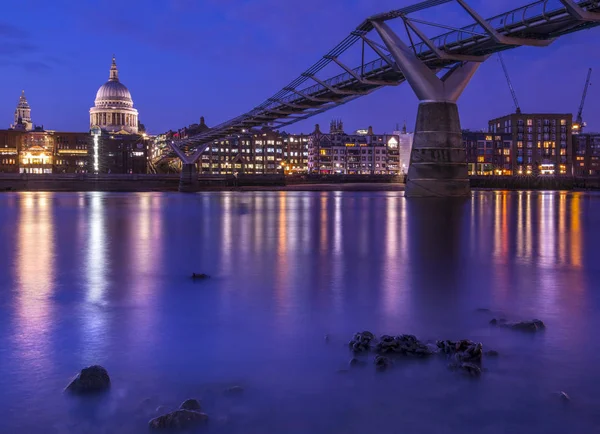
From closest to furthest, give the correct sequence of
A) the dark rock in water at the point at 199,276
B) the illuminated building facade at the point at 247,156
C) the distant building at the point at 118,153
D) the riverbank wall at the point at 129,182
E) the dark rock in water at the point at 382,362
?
the dark rock in water at the point at 382,362, the dark rock in water at the point at 199,276, the riverbank wall at the point at 129,182, the distant building at the point at 118,153, the illuminated building facade at the point at 247,156

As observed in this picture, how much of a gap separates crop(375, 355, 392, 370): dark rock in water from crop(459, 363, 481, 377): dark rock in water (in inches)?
26.6

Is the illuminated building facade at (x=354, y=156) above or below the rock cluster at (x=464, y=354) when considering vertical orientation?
above

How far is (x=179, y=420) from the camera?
4738 mm

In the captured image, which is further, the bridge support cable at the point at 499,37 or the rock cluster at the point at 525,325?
the bridge support cable at the point at 499,37

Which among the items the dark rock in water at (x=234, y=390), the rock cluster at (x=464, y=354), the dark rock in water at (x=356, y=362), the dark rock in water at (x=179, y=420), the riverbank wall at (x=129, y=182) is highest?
the riverbank wall at (x=129, y=182)

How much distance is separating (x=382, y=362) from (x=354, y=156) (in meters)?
187

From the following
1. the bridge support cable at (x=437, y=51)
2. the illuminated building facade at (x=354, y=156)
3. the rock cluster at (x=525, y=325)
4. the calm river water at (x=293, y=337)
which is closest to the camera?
the calm river water at (x=293, y=337)

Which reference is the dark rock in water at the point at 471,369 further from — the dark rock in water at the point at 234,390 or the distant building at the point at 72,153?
the distant building at the point at 72,153

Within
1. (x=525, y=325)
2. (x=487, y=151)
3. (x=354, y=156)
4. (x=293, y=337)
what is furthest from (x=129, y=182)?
(x=487, y=151)

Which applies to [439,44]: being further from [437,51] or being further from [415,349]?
[415,349]

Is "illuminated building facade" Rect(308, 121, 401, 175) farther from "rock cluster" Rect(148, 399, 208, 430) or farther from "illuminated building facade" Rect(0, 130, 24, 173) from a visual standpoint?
"rock cluster" Rect(148, 399, 208, 430)

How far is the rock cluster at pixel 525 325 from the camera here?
7.41 meters

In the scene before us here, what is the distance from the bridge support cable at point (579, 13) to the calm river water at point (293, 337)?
2094 cm

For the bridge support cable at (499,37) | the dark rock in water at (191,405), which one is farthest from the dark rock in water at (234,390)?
the bridge support cable at (499,37)
